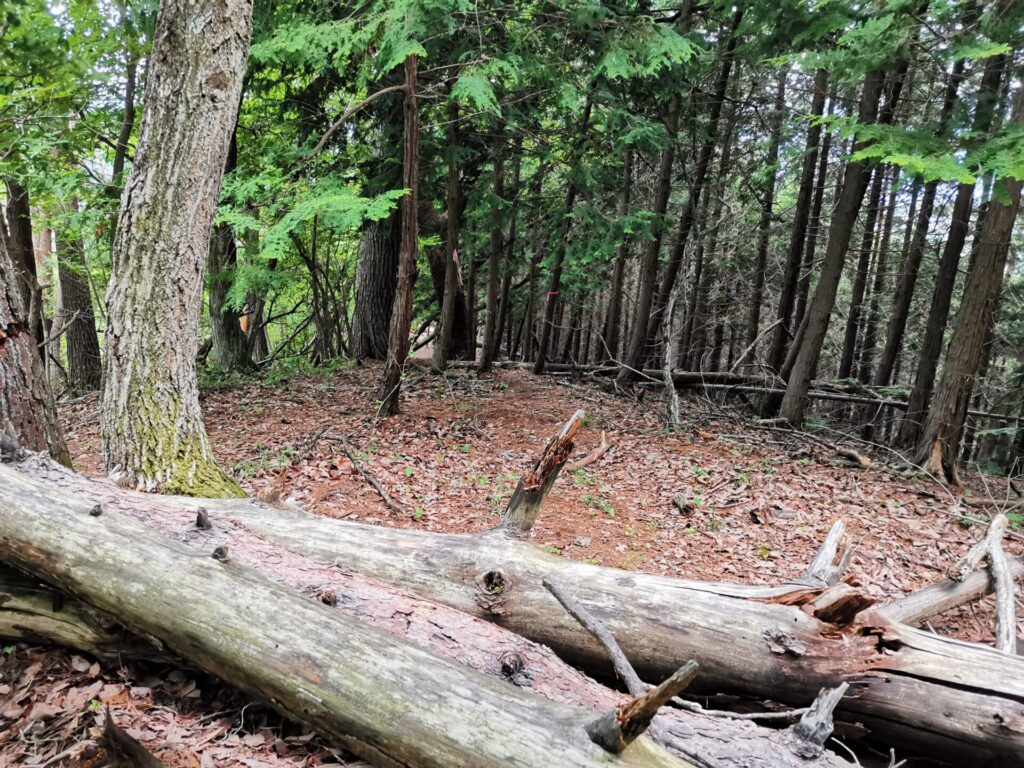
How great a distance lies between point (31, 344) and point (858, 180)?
34.3 ft

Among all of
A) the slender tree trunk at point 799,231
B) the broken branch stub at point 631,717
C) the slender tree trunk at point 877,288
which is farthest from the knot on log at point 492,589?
the slender tree trunk at point 877,288

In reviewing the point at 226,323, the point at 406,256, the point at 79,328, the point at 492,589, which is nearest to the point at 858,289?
the point at 406,256

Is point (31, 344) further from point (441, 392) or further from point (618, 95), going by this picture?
point (618, 95)

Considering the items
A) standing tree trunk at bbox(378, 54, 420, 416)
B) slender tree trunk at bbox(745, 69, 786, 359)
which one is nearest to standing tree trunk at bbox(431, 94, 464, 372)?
standing tree trunk at bbox(378, 54, 420, 416)

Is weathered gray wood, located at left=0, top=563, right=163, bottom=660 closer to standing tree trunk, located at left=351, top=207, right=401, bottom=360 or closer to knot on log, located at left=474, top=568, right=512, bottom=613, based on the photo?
knot on log, located at left=474, top=568, right=512, bottom=613

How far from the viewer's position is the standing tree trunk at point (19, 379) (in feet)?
11.6

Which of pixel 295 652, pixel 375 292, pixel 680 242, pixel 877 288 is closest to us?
pixel 295 652

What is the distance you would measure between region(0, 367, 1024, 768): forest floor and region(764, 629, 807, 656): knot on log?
25.9 inches

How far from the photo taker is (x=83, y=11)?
6.89 meters

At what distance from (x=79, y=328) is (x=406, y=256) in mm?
7083

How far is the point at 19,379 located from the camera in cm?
363

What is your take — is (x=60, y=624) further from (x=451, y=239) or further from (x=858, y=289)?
(x=858, y=289)

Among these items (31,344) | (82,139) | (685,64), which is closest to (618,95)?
(685,64)

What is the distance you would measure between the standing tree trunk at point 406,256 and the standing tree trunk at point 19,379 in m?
4.30
